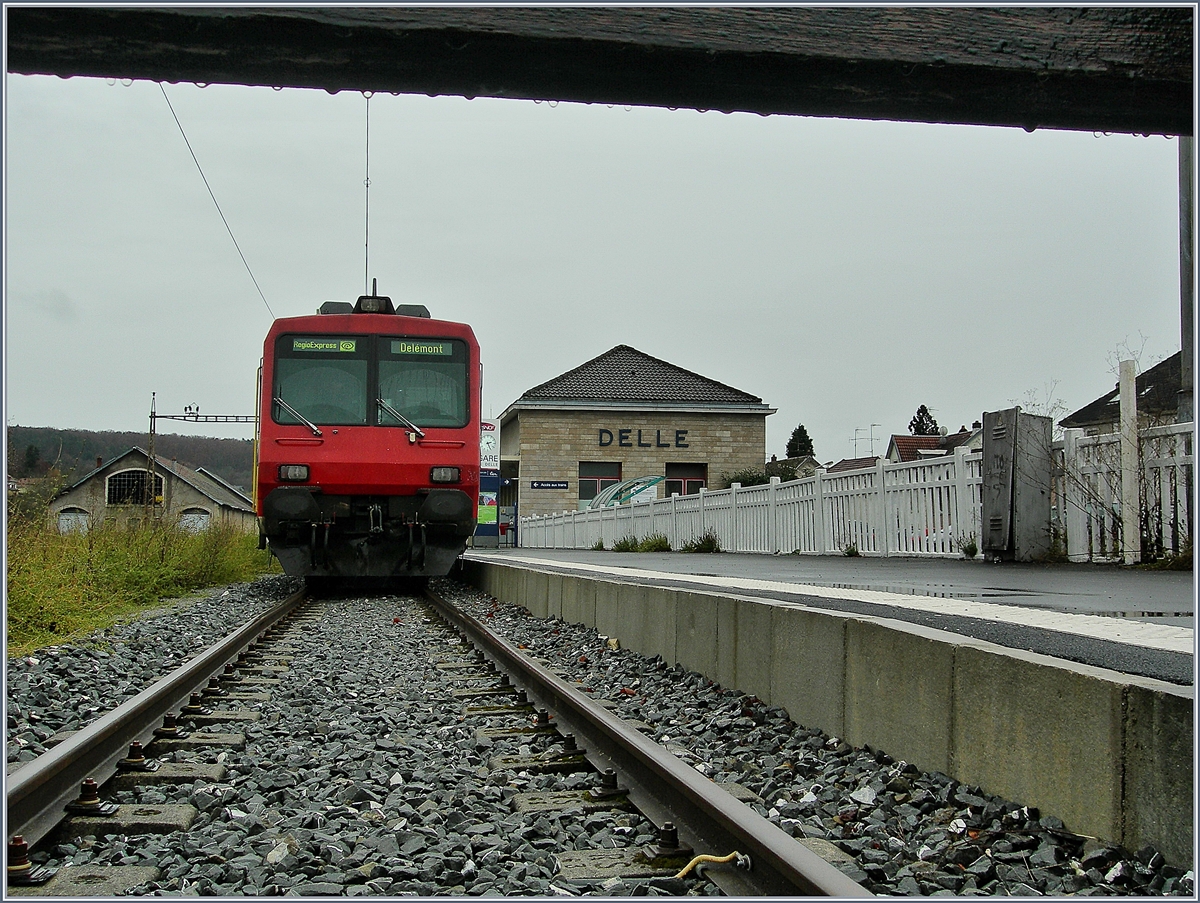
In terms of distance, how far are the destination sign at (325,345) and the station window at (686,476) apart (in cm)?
3664

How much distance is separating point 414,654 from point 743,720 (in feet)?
12.8

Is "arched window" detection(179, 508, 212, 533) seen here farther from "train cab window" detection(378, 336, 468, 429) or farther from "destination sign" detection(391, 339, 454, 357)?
"destination sign" detection(391, 339, 454, 357)

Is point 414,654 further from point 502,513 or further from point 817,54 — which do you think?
point 502,513

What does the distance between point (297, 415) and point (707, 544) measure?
9.53 m

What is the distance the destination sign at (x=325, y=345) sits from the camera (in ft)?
44.0

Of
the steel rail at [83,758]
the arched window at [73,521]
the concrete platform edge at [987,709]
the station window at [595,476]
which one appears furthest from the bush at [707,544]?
the station window at [595,476]

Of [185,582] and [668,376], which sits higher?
[668,376]

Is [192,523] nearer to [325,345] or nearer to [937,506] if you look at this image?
[325,345]

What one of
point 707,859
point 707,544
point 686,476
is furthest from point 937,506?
point 686,476

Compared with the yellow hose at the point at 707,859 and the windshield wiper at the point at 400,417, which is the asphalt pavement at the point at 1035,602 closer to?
the yellow hose at the point at 707,859

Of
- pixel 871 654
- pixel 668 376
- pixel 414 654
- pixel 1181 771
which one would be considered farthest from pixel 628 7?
pixel 668 376

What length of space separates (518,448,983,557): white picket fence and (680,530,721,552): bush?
0.10 metres

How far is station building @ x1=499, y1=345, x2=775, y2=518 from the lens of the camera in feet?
160

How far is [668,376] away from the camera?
5269 cm
